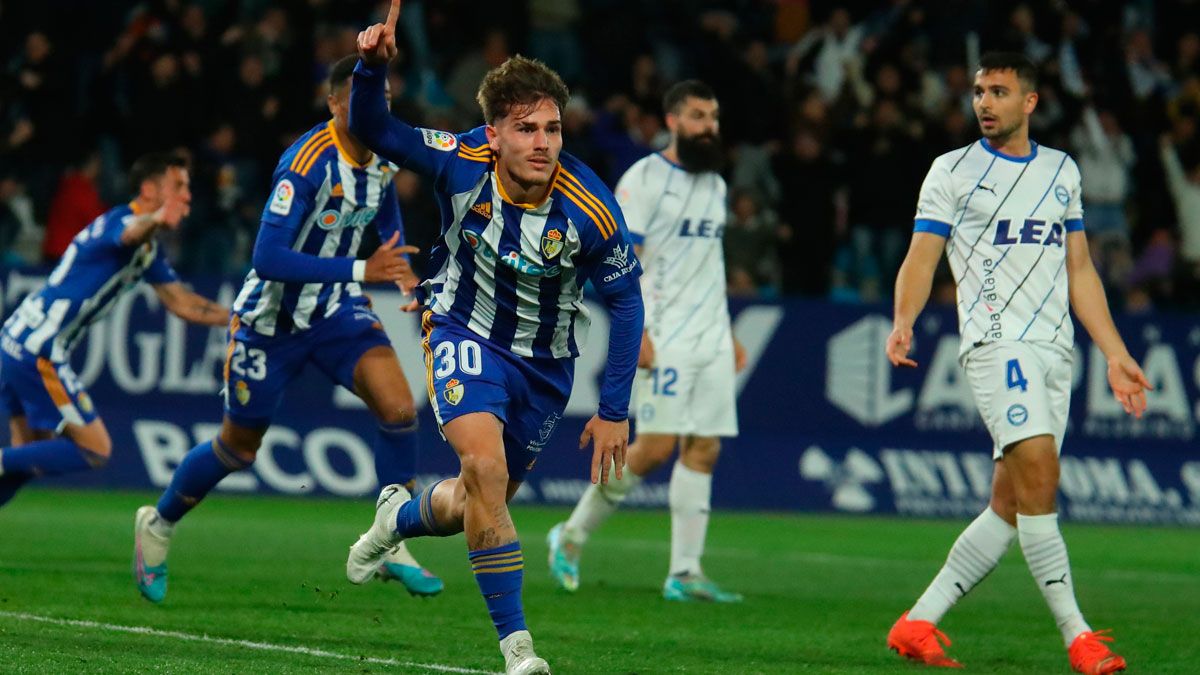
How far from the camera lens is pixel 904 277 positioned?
771cm

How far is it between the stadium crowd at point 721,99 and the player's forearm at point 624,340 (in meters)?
8.95

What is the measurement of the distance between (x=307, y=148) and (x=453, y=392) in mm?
2427

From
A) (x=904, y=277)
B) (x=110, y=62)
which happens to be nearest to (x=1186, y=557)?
(x=904, y=277)

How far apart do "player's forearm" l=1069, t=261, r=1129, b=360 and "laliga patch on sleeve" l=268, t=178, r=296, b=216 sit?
3618mm

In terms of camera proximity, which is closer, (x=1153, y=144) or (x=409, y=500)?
(x=409, y=500)

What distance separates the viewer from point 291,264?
26.7 feet

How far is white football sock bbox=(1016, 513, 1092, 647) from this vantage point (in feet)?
24.5

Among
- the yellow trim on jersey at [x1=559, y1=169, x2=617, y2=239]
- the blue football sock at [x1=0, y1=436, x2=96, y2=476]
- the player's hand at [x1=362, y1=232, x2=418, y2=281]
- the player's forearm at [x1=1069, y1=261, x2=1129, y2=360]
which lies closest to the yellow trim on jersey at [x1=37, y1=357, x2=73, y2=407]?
the blue football sock at [x1=0, y1=436, x2=96, y2=476]

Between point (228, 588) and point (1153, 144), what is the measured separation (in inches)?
511

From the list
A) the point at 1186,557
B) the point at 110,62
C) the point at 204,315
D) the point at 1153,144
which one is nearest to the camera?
the point at 204,315

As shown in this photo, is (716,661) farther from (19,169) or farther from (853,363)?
(19,169)

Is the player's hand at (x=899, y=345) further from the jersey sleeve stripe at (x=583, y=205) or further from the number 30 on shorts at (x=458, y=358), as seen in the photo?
the number 30 on shorts at (x=458, y=358)

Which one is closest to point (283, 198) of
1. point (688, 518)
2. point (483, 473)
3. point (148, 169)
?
Result: point (148, 169)

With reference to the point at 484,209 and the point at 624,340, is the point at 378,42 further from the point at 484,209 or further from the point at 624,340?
the point at 624,340
